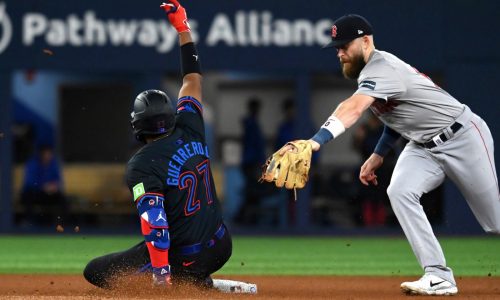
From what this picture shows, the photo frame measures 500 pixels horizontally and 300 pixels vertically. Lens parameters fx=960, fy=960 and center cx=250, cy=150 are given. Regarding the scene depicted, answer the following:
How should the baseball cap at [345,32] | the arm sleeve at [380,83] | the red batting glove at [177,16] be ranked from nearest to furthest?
the arm sleeve at [380,83] < the baseball cap at [345,32] < the red batting glove at [177,16]

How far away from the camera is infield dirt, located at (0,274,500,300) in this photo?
6234 mm

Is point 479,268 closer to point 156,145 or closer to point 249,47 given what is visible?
point 156,145

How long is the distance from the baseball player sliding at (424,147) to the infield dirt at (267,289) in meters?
0.38

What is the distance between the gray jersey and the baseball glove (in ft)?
2.95

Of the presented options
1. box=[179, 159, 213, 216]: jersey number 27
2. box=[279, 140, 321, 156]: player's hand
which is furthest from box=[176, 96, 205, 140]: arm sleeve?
box=[279, 140, 321, 156]: player's hand

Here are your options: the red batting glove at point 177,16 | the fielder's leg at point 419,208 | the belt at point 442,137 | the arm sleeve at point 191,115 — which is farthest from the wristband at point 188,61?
the belt at point 442,137

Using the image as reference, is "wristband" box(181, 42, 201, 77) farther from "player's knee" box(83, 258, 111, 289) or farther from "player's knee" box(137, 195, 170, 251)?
"player's knee" box(83, 258, 111, 289)

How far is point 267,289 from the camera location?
23.5ft

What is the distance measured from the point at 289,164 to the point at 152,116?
3.74 feet

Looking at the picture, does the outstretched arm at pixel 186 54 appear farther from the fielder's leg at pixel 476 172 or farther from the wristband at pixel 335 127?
the fielder's leg at pixel 476 172

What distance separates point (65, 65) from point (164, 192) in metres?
8.06

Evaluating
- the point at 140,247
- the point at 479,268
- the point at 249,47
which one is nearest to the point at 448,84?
the point at 249,47

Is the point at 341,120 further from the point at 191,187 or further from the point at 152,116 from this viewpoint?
the point at 152,116

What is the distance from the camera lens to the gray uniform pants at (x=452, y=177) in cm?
658
